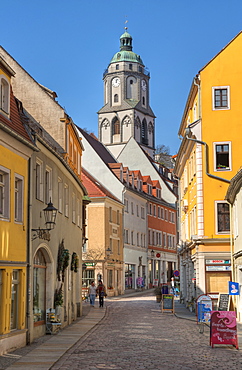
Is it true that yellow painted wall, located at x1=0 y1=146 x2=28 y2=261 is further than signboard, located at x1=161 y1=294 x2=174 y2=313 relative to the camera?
No

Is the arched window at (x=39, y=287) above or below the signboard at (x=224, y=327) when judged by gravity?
above

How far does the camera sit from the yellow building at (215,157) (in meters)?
32.8

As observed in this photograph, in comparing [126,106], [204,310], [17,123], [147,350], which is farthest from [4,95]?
[126,106]

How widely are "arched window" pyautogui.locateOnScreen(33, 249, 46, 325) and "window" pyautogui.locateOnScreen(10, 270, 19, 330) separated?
90.1 inches

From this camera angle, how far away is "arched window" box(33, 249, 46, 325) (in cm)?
2061

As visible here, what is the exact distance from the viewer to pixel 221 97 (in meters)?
34.0

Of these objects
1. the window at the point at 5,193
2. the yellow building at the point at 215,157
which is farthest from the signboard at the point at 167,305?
the window at the point at 5,193

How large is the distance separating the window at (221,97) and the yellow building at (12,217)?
1707cm

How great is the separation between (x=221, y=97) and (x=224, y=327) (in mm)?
18637

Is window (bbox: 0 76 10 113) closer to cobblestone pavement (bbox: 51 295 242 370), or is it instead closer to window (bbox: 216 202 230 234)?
cobblestone pavement (bbox: 51 295 242 370)

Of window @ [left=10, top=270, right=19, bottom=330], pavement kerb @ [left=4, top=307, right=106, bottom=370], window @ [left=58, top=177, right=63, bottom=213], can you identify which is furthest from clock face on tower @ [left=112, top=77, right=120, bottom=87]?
window @ [left=10, top=270, right=19, bottom=330]

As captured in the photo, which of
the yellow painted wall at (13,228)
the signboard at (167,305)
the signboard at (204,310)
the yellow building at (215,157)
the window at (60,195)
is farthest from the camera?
the signboard at (167,305)

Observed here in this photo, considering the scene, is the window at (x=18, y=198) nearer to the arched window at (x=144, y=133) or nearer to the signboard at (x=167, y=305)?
the signboard at (x=167, y=305)

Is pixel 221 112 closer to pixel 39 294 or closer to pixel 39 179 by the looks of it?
pixel 39 179
